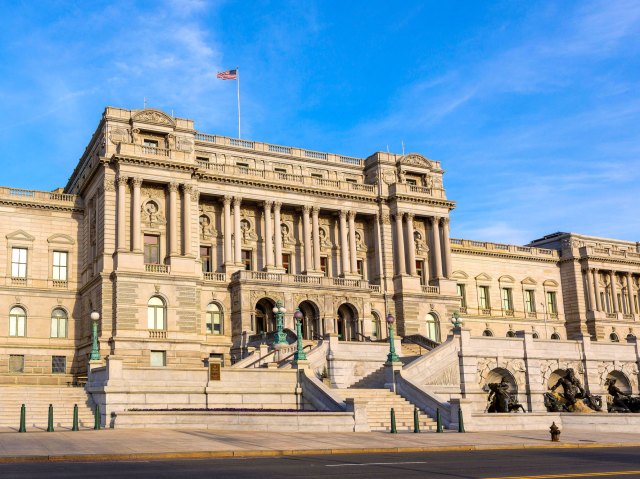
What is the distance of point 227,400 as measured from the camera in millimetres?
38406

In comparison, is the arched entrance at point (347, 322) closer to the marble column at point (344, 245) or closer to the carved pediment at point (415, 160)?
the marble column at point (344, 245)

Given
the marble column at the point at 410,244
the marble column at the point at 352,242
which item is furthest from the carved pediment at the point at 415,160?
the marble column at the point at 352,242

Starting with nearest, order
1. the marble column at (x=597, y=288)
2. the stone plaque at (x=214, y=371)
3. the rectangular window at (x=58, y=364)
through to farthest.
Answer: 1. the stone plaque at (x=214, y=371)
2. the rectangular window at (x=58, y=364)
3. the marble column at (x=597, y=288)

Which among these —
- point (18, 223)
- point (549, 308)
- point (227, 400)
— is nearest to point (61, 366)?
point (18, 223)

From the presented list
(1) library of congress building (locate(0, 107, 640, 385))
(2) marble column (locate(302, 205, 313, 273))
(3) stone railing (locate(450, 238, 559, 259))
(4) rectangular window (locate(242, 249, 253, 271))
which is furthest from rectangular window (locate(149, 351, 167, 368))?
(3) stone railing (locate(450, 238, 559, 259))

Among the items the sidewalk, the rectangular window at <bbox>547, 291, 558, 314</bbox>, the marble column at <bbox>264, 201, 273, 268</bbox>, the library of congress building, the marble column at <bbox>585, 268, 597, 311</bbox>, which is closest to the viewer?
the sidewalk

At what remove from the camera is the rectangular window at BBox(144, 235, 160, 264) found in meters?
59.9

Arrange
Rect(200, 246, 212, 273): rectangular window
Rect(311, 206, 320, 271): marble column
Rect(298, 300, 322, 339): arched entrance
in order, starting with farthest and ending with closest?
1. Rect(311, 206, 320, 271): marble column
2. Rect(200, 246, 212, 273): rectangular window
3. Rect(298, 300, 322, 339): arched entrance

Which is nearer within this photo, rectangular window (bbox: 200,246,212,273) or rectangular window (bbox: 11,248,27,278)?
rectangular window (bbox: 11,248,27,278)

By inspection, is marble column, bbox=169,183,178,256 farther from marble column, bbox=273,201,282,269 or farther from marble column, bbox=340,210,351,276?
marble column, bbox=340,210,351,276

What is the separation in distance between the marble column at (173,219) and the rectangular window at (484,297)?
37.6 meters

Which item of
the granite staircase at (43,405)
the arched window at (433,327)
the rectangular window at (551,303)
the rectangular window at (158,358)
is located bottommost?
the granite staircase at (43,405)

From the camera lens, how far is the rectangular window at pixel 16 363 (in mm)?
57903

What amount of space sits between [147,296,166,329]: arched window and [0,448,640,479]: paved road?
35.6 meters
